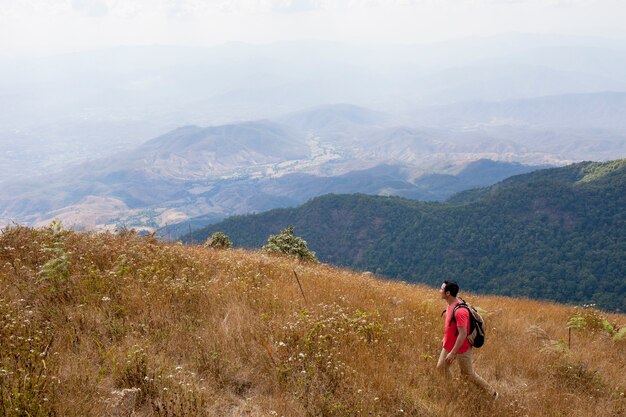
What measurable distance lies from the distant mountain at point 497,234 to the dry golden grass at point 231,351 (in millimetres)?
66170

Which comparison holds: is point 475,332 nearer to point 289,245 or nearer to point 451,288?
point 451,288

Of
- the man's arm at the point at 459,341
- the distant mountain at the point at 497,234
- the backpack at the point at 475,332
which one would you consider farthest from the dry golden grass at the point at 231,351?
the distant mountain at the point at 497,234

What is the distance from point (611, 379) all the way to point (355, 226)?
414 ft

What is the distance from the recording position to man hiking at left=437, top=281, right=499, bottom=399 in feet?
16.5

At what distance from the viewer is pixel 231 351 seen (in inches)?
194

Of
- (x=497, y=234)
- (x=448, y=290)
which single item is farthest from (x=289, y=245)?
(x=497, y=234)

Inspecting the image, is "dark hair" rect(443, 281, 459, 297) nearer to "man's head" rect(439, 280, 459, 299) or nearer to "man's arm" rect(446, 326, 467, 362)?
"man's head" rect(439, 280, 459, 299)

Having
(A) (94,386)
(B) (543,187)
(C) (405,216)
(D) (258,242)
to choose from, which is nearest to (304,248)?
(A) (94,386)

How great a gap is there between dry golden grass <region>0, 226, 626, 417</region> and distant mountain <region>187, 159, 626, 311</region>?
66.2m

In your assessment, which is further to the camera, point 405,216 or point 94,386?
point 405,216

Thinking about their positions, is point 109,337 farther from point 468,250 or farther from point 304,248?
point 468,250

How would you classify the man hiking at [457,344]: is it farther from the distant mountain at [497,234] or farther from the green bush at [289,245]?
the distant mountain at [497,234]

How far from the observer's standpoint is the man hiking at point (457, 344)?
16.5 ft

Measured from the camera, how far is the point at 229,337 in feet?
16.8
